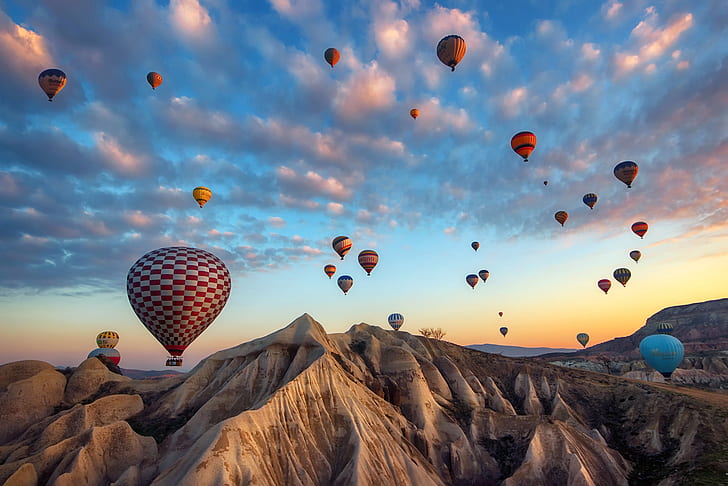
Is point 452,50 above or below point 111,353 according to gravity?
above

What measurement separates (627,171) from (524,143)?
17.7 meters

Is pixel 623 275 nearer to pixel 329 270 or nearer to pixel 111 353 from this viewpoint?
pixel 329 270

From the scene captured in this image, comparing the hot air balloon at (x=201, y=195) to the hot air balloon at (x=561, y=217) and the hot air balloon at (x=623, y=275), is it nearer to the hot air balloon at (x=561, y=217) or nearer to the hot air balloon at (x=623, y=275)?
the hot air balloon at (x=561, y=217)

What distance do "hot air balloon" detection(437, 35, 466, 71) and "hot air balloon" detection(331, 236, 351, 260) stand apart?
29621mm

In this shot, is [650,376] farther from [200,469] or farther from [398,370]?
[200,469]

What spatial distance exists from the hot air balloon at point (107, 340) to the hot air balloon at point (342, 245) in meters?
59.5

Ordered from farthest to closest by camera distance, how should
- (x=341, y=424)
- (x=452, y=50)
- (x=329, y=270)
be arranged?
(x=329, y=270) < (x=452, y=50) < (x=341, y=424)

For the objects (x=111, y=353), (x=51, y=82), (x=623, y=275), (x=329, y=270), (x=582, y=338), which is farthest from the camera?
(x=582, y=338)

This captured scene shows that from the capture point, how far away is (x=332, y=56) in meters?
58.2

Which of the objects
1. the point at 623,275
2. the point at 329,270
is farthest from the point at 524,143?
the point at 623,275

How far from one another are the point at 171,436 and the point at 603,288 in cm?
9394

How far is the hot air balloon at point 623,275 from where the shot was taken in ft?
308

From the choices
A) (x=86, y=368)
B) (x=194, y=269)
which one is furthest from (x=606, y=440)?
(x=86, y=368)

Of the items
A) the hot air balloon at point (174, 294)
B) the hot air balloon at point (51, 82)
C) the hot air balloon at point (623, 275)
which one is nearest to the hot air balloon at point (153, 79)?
the hot air balloon at point (51, 82)
